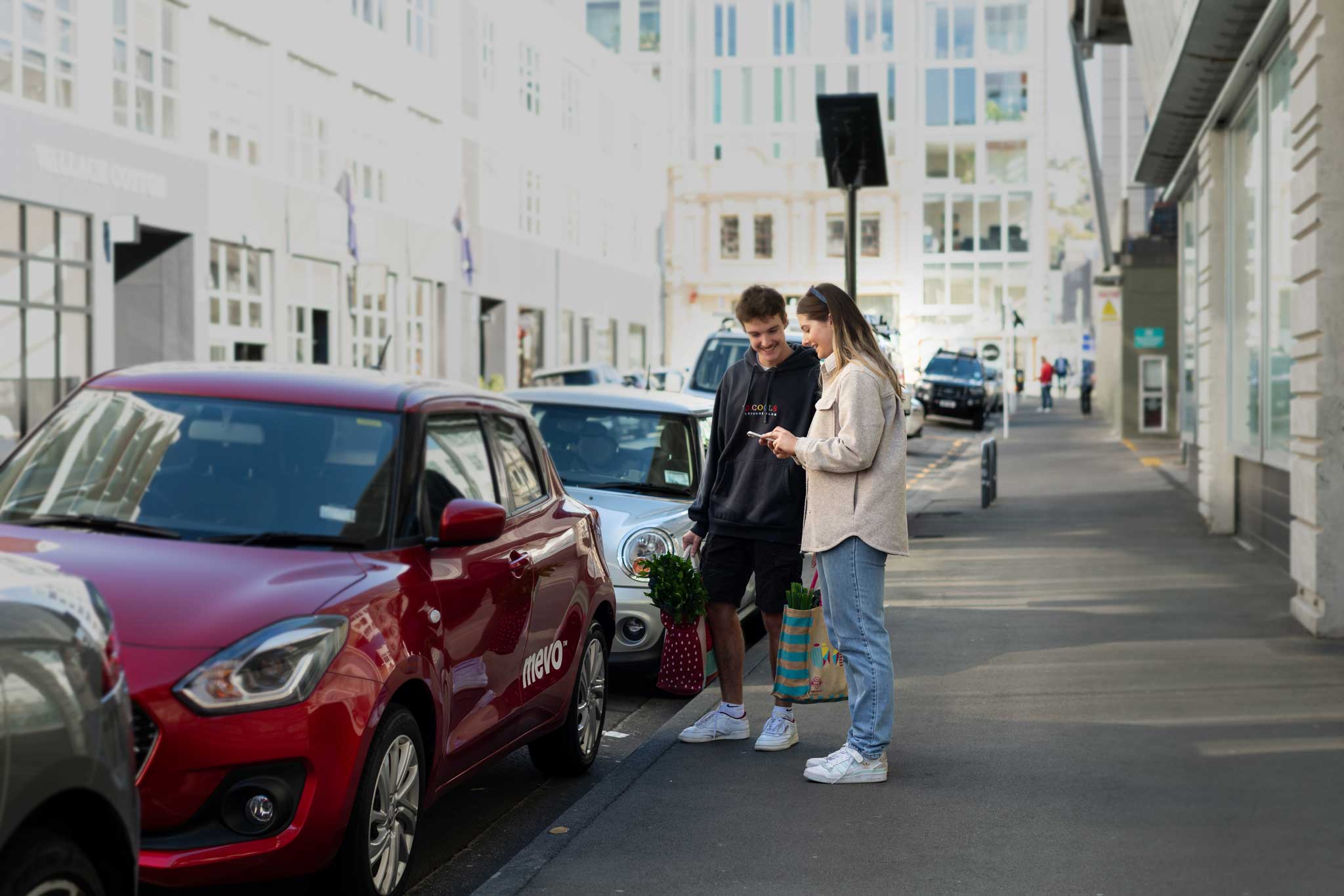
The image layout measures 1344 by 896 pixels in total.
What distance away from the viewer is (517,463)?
6.42 meters

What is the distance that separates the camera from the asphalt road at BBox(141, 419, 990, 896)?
17.4ft

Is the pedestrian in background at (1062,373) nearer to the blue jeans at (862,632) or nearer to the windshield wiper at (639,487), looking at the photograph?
the windshield wiper at (639,487)

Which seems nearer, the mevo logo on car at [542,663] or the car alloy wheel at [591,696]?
the mevo logo on car at [542,663]

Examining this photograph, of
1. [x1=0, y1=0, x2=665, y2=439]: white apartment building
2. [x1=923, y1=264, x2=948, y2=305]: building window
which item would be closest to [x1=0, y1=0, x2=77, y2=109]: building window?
[x1=0, y1=0, x2=665, y2=439]: white apartment building

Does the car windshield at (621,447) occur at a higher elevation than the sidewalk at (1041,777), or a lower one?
higher

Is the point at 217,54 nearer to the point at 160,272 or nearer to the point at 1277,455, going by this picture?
the point at 160,272

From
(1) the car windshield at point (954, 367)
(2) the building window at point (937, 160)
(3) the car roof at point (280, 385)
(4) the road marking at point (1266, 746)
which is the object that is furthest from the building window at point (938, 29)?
(3) the car roof at point (280, 385)

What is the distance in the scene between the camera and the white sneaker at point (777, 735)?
273 inches

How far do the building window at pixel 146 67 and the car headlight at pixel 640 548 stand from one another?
21.1 meters

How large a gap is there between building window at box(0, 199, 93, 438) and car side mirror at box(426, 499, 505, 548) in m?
20.7

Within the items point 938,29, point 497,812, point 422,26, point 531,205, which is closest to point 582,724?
point 497,812

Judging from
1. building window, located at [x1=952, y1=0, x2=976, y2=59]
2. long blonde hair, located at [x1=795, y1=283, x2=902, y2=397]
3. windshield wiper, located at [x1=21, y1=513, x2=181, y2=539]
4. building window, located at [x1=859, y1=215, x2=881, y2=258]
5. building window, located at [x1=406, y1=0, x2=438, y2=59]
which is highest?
building window, located at [x1=952, y1=0, x2=976, y2=59]

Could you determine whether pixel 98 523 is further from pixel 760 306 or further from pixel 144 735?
pixel 760 306

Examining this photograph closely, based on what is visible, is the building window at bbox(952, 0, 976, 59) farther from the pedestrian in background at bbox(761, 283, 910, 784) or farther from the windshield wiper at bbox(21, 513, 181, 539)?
the windshield wiper at bbox(21, 513, 181, 539)
